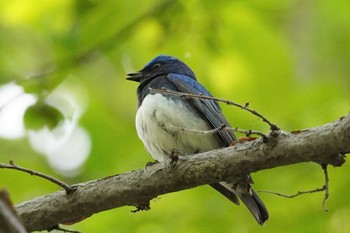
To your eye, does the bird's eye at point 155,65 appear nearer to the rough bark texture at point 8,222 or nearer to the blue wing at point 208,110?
the blue wing at point 208,110

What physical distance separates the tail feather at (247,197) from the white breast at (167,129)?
0.95 feet

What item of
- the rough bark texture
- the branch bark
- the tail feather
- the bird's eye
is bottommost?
the rough bark texture

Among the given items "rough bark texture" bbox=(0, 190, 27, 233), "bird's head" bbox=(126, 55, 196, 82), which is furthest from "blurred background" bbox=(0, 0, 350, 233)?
"rough bark texture" bbox=(0, 190, 27, 233)

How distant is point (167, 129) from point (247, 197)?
1.94ft

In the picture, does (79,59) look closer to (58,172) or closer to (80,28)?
(80,28)

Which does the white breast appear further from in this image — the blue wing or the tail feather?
the tail feather

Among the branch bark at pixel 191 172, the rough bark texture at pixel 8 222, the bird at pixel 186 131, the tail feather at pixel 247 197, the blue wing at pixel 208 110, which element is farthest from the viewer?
the blue wing at pixel 208 110

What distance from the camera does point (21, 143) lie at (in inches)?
243

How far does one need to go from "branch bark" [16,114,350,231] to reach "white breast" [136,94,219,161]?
967mm

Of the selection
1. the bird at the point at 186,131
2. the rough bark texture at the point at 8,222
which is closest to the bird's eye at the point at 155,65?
the bird at the point at 186,131

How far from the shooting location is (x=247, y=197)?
3.83 m

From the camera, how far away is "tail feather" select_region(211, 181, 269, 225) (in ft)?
12.1

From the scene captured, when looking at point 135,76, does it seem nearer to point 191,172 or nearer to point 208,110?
point 208,110

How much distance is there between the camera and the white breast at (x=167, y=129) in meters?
3.91
